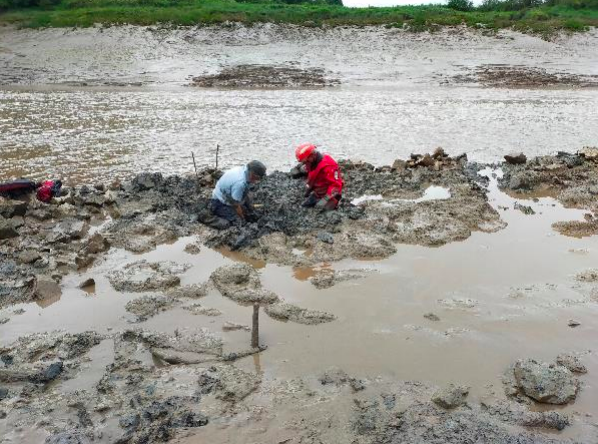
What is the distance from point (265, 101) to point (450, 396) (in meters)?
14.1

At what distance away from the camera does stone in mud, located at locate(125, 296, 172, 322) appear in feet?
18.4

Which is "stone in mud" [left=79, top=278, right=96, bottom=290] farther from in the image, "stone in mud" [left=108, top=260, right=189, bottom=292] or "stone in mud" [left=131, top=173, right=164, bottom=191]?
"stone in mud" [left=131, top=173, right=164, bottom=191]

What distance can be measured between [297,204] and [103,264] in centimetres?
299

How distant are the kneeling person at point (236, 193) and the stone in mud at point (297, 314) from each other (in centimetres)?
219

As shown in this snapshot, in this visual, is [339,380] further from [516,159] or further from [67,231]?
[516,159]

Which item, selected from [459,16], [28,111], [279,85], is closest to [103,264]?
[28,111]

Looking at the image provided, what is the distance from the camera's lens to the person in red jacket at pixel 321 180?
8180 mm

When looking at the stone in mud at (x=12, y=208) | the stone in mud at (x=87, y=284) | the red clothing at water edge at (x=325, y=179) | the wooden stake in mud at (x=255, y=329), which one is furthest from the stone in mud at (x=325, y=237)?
the stone in mud at (x=12, y=208)

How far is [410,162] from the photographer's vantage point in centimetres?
1040

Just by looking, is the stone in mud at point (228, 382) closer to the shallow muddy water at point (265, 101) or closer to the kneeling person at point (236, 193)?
the kneeling person at point (236, 193)

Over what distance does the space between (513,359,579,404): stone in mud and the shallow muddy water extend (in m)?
7.32

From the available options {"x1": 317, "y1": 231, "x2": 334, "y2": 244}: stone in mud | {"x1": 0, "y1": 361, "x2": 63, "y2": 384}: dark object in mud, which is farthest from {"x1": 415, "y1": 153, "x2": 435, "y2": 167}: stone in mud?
{"x1": 0, "y1": 361, "x2": 63, "y2": 384}: dark object in mud

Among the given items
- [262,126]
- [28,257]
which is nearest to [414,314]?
[28,257]

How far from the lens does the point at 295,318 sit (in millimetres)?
5555
